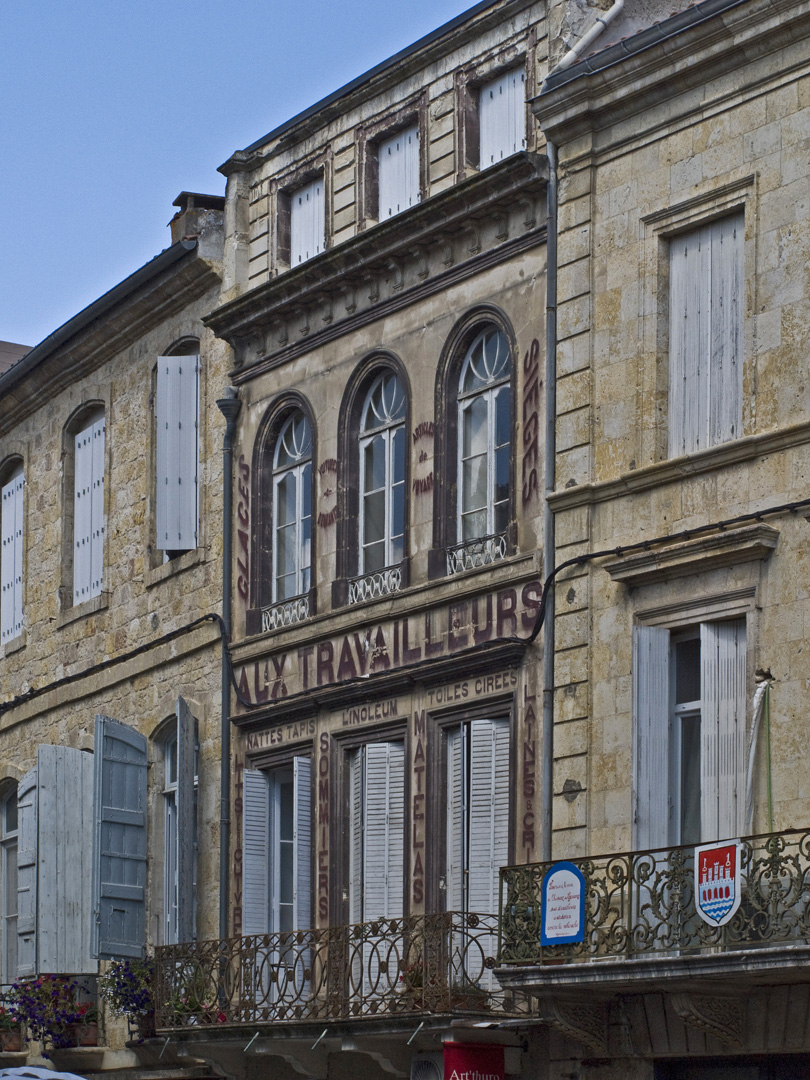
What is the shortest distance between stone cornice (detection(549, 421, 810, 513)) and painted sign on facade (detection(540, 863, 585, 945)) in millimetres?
2922

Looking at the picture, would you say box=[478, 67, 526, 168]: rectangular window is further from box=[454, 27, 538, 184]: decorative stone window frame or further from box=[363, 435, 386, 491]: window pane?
box=[363, 435, 386, 491]: window pane

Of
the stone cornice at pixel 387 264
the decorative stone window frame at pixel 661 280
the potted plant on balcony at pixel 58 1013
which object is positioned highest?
the stone cornice at pixel 387 264

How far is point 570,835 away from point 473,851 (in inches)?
55.7

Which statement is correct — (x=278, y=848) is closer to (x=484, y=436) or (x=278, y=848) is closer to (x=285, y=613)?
(x=285, y=613)

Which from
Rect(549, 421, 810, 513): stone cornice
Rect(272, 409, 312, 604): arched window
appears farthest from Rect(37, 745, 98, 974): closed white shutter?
Rect(549, 421, 810, 513): stone cornice

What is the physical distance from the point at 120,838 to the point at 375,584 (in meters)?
4.68

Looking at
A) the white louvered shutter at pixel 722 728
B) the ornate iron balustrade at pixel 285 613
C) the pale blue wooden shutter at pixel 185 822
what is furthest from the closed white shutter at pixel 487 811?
the pale blue wooden shutter at pixel 185 822

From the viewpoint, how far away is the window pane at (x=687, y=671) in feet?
56.1

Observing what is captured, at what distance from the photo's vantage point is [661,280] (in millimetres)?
17828

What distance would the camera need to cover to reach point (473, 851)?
1884 cm

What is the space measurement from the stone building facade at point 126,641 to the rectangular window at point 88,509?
1.2 inches

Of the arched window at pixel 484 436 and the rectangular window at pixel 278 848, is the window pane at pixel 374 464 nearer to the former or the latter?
the arched window at pixel 484 436

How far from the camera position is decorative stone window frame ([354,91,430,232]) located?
69.7 ft

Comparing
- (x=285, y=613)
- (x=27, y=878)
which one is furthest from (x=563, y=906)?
(x=27, y=878)
